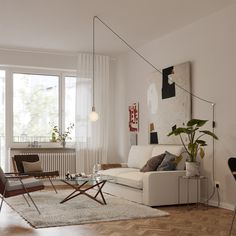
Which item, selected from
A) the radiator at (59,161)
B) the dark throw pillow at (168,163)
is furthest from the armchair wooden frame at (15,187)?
the radiator at (59,161)

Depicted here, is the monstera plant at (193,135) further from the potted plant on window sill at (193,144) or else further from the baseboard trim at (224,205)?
the baseboard trim at (224,205)

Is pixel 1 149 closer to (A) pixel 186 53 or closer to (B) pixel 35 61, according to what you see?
(B) pixel 35 61

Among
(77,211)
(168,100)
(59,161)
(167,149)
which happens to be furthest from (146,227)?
(59,161)

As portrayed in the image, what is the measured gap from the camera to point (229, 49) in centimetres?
615

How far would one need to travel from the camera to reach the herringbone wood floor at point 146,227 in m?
4.52

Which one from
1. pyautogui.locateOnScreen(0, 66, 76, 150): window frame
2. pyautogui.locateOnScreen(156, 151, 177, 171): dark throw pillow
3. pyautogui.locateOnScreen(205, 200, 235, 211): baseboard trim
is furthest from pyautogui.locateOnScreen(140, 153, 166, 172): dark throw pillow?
pyautogui.locateOnScreen(0, 66, 76, 150): window frame

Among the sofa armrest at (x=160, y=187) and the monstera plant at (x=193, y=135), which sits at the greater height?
the monstera plant at (x=193, y=135)

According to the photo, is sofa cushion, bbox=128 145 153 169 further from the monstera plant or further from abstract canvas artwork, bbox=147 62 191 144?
the monstera plant

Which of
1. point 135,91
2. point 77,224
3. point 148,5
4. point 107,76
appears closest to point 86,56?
point 107,76

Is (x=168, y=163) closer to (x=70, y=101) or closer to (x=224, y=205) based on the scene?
(x=224, y=205)

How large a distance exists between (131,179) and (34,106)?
145 inches

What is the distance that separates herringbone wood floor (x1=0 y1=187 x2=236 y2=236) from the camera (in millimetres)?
4523

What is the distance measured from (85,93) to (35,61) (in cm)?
128

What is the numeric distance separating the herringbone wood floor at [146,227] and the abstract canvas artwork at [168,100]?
205 cm
